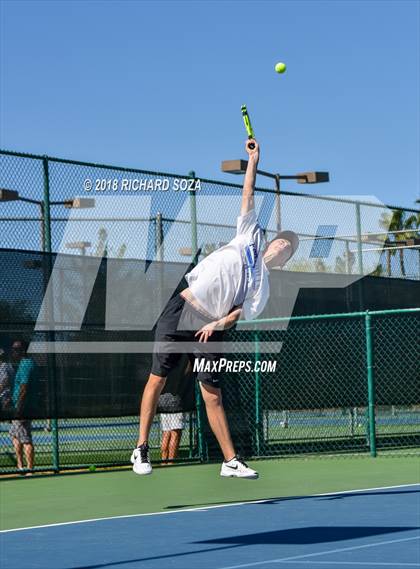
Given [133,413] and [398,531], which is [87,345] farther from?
[398,531]

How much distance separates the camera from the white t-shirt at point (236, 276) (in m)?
4.99

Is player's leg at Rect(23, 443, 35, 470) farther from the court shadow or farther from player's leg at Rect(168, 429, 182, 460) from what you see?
the court shadow

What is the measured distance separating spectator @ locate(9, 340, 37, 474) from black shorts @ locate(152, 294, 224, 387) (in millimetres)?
8490

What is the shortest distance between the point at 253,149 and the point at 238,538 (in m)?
4.28

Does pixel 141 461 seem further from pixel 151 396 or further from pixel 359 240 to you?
pixel 359 240

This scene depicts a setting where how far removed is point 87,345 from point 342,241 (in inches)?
238

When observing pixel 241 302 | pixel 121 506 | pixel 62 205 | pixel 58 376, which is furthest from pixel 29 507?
pixel 241 302

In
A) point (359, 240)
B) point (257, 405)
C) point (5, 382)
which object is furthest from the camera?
point (359, 240)

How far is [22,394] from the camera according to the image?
13625 millimetres

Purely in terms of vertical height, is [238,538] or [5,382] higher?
[5,382]

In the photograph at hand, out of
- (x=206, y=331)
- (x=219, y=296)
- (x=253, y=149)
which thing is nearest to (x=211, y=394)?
(x=206, y=331)

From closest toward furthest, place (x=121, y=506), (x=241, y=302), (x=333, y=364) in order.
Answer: (x=241, y=302) → (x=121, y=506) → (x=333, y=364)

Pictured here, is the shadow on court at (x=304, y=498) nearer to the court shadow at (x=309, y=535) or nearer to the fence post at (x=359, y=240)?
the court shadow at (x=309, y=535)

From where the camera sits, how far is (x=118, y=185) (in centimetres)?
1477
